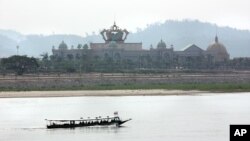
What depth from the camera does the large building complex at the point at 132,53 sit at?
121000 millimetres

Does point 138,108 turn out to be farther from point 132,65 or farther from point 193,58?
point 193,58

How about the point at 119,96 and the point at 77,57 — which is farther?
the point at 77,57

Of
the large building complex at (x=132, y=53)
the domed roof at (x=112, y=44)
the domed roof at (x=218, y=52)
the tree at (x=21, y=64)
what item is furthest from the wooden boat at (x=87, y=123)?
the domed roof at (x=218, y=52)

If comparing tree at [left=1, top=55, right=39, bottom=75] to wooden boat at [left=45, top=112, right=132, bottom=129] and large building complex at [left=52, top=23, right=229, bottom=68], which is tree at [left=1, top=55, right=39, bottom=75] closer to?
large building complex at [left=52, top=23, right=229, bottom=68]

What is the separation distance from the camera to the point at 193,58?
12388cm

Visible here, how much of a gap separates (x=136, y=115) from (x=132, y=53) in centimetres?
6522

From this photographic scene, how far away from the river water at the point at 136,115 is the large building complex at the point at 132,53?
3399 cm

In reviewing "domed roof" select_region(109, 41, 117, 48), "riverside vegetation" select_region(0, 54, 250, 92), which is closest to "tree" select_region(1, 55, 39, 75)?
"riverside vegetation" select_region(0, 54, 250, 92)

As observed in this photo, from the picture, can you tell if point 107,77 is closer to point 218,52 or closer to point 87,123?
point 218,52

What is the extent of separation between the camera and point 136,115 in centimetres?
6106

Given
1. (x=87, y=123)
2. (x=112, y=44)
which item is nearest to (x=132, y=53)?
(x=112, y=44)

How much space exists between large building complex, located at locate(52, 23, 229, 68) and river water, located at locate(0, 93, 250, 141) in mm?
33989

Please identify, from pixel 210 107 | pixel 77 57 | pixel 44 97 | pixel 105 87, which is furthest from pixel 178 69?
pixel 210 107

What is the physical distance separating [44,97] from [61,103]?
295 inches
